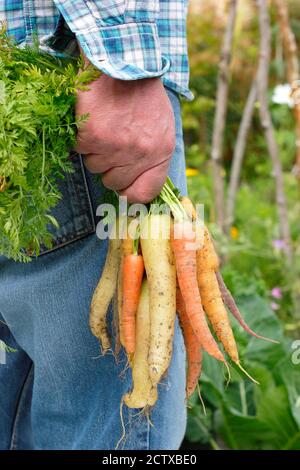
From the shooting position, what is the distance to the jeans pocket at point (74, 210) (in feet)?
4.35

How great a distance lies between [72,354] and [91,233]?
279mm

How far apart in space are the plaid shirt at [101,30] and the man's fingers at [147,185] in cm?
16

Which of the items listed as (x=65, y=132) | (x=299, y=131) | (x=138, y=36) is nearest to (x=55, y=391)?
(x=65, y=132)

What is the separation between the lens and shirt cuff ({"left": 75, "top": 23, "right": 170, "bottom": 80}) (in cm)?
114

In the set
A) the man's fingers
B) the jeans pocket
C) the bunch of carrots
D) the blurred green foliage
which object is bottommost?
the blurred green foliage

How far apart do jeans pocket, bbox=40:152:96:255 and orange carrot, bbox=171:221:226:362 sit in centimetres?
19

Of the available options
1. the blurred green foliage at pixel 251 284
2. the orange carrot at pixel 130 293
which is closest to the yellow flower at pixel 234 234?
the blurred green foliage at pixel 251 284

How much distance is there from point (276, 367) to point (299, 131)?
1026 mm

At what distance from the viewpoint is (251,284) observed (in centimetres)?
249

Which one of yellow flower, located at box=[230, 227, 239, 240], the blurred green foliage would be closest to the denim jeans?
the blurred green foliage

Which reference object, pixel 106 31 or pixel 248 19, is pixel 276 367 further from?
pixel 248 19

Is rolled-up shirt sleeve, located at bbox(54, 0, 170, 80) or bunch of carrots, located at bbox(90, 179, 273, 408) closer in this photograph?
rolled-up shirt sleeve, located at bbox(54, 0, 170, 80)

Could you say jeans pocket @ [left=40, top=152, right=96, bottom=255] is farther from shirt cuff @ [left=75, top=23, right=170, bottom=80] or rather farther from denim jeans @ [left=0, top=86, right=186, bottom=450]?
shirt cuff @ [left=75, top=23, right=170, bottom=80]

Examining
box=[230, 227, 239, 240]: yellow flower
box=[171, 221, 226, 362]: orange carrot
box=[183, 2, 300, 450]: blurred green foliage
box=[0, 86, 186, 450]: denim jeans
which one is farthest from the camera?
box=[230, 227, 239, 240]: yellow flower
